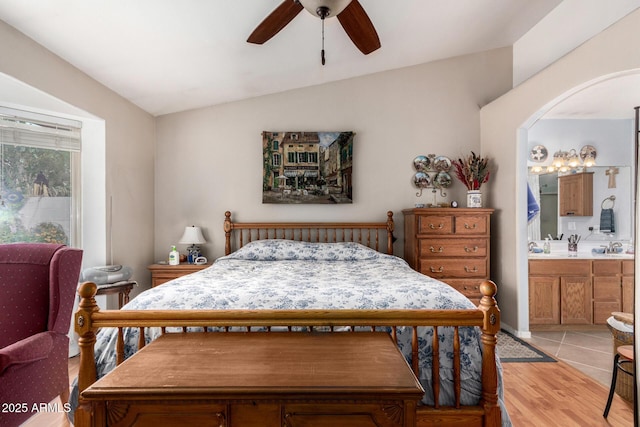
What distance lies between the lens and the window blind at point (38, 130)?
9.22ft

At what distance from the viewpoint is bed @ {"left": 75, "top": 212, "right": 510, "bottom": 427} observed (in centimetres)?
156

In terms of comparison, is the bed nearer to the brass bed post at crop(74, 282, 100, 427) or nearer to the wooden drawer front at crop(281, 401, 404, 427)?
the brass bed post at crop(74, 282, 100, 427)

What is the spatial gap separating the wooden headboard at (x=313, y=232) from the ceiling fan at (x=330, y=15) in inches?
80.4

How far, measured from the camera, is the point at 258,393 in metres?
1.08

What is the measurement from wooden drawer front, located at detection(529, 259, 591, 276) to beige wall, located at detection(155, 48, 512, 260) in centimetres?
133

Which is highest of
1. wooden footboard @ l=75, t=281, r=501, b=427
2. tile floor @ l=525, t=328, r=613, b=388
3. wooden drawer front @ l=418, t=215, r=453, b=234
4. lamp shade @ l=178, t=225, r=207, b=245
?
wooden drawer front @ l=418, t=215, r=453, b=234

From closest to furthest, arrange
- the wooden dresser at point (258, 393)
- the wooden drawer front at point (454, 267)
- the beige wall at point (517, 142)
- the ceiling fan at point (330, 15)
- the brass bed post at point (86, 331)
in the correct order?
the wooden dresser at point (258, 393)
the brass bed post at point (86, 331)
the ceiling fan at point (330, 15)
the beige wall at point (517, 142)
the wooden drawer front at point (454, 267)

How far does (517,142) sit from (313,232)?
2379 millimetres

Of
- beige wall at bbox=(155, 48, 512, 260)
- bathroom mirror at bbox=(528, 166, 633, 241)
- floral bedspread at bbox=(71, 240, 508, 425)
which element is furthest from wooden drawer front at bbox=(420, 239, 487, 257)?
bathroom mirror at bbox=(528, 166, 633, 241)

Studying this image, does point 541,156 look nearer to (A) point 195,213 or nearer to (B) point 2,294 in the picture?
(A) point 195,213

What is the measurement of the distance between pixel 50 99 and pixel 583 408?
4.29 m

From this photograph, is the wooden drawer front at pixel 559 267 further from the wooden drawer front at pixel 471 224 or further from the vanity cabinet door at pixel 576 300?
the wooden drawer front at pixel 471 224

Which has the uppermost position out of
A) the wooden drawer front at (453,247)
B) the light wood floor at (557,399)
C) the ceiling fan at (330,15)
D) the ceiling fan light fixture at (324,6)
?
the ceiling fan at (330,15)

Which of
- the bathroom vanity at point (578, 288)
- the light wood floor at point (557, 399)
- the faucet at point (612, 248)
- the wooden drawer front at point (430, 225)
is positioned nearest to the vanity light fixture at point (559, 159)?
the faucet at point (612, 248)
